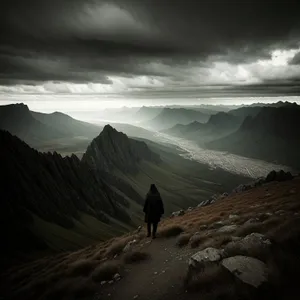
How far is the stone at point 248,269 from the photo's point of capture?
8047 mm

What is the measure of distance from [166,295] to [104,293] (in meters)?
3.45

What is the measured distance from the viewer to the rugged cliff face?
7612 cm

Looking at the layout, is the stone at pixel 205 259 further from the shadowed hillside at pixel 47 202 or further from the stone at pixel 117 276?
the shadowed hillside at pixel 47 202

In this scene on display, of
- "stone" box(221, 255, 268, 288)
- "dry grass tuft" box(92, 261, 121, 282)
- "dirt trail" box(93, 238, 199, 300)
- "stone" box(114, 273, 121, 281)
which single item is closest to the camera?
"stone" box(221, 255, 268, 288)

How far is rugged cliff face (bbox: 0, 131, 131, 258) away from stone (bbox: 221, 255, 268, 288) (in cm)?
7254

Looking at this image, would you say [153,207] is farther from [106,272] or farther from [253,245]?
[253,245]

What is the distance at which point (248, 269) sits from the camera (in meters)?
8.68

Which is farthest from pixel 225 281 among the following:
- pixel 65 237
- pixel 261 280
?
pixel 65 237

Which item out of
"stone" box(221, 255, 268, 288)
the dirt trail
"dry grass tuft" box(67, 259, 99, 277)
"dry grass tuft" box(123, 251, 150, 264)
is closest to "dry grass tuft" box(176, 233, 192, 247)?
the dirt trail

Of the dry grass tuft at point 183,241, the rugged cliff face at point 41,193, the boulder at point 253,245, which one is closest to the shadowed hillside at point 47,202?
the rugged cliff face at point 41,193

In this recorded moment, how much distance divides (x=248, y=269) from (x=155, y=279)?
475 centimetres

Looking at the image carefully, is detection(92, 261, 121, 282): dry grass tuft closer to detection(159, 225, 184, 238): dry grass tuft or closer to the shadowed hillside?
detection(159, 225, 184, 238): dry grass tuft

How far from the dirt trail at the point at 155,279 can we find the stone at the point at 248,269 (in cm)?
205

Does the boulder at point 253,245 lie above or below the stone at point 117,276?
above
